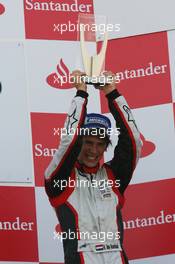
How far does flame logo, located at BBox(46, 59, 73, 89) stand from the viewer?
2891 mm

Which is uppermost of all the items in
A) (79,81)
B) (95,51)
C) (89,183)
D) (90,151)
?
(95,51)

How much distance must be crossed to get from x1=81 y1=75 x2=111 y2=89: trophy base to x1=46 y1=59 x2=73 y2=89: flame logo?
551mm

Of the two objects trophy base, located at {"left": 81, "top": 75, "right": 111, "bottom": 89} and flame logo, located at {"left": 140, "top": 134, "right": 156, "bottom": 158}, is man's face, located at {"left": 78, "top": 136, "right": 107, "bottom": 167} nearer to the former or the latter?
trophy base, located at {"left": 81, "top": 75, "right": 111, "bottom": 89}

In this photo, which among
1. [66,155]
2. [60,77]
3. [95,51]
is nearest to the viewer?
[66,155]

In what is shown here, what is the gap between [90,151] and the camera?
2.36 meters

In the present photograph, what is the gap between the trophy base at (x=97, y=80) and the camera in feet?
7.51

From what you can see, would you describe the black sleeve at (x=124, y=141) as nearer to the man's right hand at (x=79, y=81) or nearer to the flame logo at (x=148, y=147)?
the man's right hand at (x=79, y=81)

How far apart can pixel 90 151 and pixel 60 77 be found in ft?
2.03

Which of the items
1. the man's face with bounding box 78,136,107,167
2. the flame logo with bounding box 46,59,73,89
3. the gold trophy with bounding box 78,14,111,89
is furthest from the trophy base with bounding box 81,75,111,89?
the flame logo with bounding box 46,59,73,89

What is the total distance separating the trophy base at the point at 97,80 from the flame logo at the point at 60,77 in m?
0.55

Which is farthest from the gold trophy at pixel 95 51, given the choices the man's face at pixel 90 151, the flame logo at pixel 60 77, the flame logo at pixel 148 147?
the flame logo at pixel 148 147

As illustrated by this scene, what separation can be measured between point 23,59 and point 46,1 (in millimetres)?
261

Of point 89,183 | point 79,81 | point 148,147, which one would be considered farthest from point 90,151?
point 148,147

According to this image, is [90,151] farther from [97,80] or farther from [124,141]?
[97,80]
